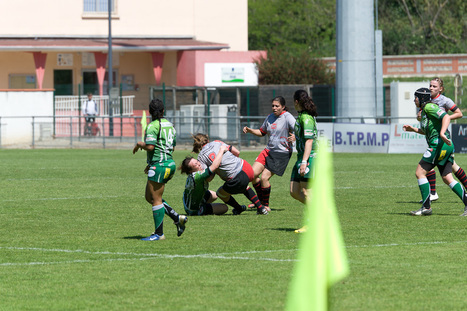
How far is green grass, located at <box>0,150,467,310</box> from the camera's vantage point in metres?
7.71

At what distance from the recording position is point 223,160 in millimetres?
13719

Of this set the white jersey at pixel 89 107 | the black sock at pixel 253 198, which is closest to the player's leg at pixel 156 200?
the black sock at pixel 253 198

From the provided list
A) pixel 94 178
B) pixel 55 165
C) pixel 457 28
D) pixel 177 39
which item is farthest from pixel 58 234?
pixel 457 28

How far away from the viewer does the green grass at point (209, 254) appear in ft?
25.3

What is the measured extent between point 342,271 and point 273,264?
18.4ft

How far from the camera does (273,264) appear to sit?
30.6ft

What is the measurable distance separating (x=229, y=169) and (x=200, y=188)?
560 mm

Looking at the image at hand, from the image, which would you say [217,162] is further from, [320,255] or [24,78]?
[24,78]

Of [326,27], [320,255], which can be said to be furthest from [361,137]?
[326,27]

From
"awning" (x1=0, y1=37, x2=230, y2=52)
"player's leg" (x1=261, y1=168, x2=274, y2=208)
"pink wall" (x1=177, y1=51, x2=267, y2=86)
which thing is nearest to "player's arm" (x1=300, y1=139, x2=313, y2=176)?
"player's leg" (x1=261, y1=168, x2=274, y2=208)

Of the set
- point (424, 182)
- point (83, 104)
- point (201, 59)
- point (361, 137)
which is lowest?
point (424, 182)

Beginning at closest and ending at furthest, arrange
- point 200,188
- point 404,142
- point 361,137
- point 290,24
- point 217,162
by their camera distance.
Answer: point 217,162 → point 200,188 → point 404,142 → point 361,137 → point 290,24

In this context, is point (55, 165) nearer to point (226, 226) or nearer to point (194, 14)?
point (226, 226)

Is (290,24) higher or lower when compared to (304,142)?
higher
